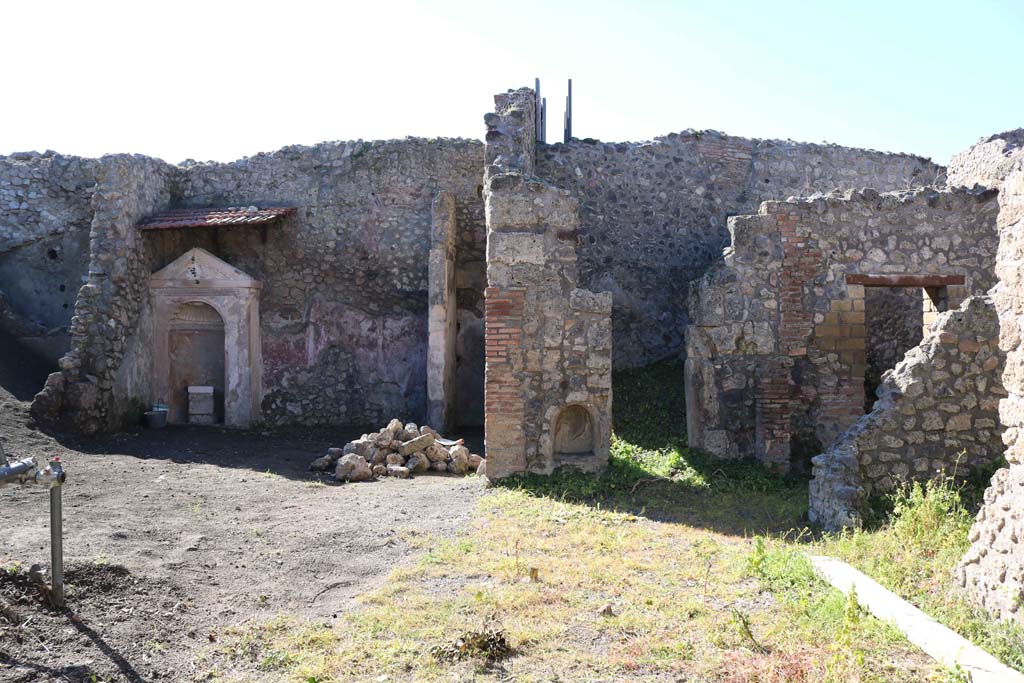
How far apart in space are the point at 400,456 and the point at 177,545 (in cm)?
407

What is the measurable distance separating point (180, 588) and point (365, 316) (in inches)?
356

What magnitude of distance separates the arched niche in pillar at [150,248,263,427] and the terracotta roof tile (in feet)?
1.86

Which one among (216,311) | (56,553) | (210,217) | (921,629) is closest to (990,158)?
(921,629)

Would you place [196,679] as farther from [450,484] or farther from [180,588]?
[450,484]

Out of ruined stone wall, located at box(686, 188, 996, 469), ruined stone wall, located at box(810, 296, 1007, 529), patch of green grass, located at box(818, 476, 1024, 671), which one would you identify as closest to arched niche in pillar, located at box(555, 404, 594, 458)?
ruined stone wall, located at box(686, 188, 996, 469)

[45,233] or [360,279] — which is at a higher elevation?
[45,233]

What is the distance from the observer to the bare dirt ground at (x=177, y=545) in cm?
441

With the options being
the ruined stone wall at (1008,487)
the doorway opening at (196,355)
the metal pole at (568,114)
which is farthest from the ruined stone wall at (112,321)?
the ruined stone wall at (1008,487)

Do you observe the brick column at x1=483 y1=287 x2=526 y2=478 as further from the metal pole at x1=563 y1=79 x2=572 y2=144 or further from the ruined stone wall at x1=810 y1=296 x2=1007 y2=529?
the metal pole at x1=563 y1=79 x2=572 y2=144

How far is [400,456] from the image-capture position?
1030 cm

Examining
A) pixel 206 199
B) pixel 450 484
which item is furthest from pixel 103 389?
pixel 450 484

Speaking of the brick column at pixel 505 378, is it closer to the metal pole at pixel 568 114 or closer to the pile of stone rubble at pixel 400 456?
the pile of stone rubble at pixel 400 456

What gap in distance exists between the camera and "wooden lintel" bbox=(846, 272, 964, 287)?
970 centimetres

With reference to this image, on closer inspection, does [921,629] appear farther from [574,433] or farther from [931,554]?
[574,433]
